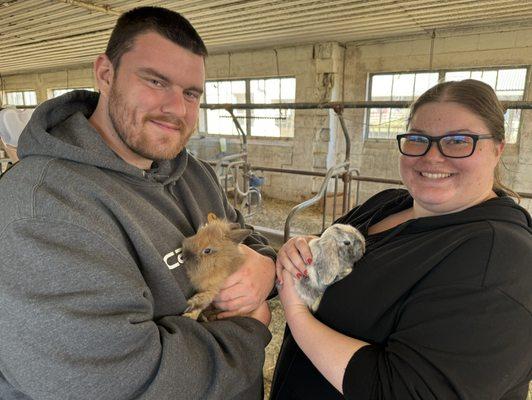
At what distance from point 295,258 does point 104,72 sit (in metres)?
1.02

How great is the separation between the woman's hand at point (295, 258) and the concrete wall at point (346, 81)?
6.21m

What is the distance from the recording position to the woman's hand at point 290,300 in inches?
51.6

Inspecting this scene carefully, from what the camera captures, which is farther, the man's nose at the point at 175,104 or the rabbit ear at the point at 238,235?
the rabbit ear at the point at 238,235

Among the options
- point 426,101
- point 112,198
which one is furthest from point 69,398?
point 426,101

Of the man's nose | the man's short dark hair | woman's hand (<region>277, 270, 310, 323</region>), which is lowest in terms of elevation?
woman's hand (<region>277, 270, 310, 323</region>)

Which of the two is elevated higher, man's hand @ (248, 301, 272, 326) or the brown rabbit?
the brown rabbit

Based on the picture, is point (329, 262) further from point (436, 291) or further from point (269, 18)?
point (269, 18)

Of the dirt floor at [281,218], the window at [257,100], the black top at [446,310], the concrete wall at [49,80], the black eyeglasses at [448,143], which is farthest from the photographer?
the concrete wall at [49,80]

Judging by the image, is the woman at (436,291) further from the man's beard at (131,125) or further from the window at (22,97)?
the window at (22,97)

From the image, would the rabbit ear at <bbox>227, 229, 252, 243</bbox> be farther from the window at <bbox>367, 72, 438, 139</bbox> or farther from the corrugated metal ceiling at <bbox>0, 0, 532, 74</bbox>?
the window at <bbox>367, 72, 438, 139</bbox>

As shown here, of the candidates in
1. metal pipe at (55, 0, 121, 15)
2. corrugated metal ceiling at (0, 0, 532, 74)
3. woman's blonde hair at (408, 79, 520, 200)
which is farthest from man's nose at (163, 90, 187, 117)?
metal pipe at (55, 0, 121, 15)

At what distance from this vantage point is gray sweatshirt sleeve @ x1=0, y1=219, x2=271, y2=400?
2.61ft

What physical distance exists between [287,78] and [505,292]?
811 cm

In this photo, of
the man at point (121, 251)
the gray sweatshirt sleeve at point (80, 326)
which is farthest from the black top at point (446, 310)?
the gray sweatshirt sleeve at point (80, 326)
